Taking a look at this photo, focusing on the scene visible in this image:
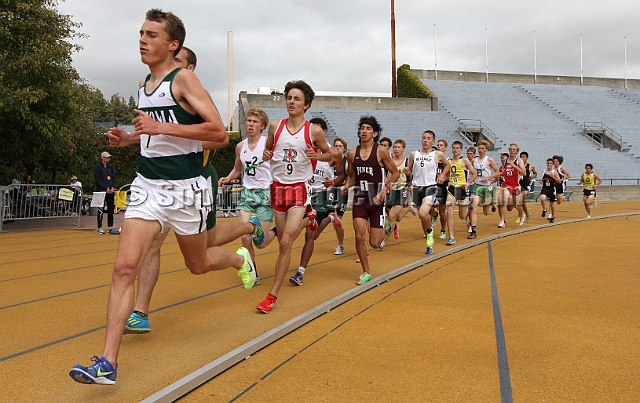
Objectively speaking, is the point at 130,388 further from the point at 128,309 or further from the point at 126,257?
the point at 126,257

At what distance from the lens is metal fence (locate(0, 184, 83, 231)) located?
15000 millimetres

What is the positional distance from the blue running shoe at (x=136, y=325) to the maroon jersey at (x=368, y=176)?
11.3 ft

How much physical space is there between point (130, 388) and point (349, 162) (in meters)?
4.82

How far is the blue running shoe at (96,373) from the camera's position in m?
3.05

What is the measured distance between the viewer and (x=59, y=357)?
4.09 m

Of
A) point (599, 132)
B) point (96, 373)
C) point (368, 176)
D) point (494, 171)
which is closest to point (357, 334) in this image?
point (96, 373)

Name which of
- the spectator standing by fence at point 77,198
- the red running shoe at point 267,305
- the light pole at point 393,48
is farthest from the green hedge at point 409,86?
the red running shoe at point 267,305

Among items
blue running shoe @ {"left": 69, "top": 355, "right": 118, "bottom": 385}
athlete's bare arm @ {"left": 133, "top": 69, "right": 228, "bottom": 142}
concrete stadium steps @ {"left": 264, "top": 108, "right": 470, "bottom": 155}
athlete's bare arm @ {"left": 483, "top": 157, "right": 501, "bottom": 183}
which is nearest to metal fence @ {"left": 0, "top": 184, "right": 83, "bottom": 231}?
athlete's bare arm @ {"left": 483, "top": 157, "right": 501, "bottom": 183}

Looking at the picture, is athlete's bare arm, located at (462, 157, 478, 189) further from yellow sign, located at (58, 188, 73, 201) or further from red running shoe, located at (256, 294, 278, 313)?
yellow sign, located at (58, 188, 73, 201)

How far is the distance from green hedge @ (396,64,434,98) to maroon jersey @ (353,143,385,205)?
115 ft

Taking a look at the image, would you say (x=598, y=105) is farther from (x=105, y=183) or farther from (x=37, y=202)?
(x=37, y=202)

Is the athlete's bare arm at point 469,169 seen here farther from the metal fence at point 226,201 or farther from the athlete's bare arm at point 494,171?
the metal fence at point 226,201

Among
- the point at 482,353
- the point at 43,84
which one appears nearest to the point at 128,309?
the point at 482,353

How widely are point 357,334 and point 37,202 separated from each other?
13.9 metres
